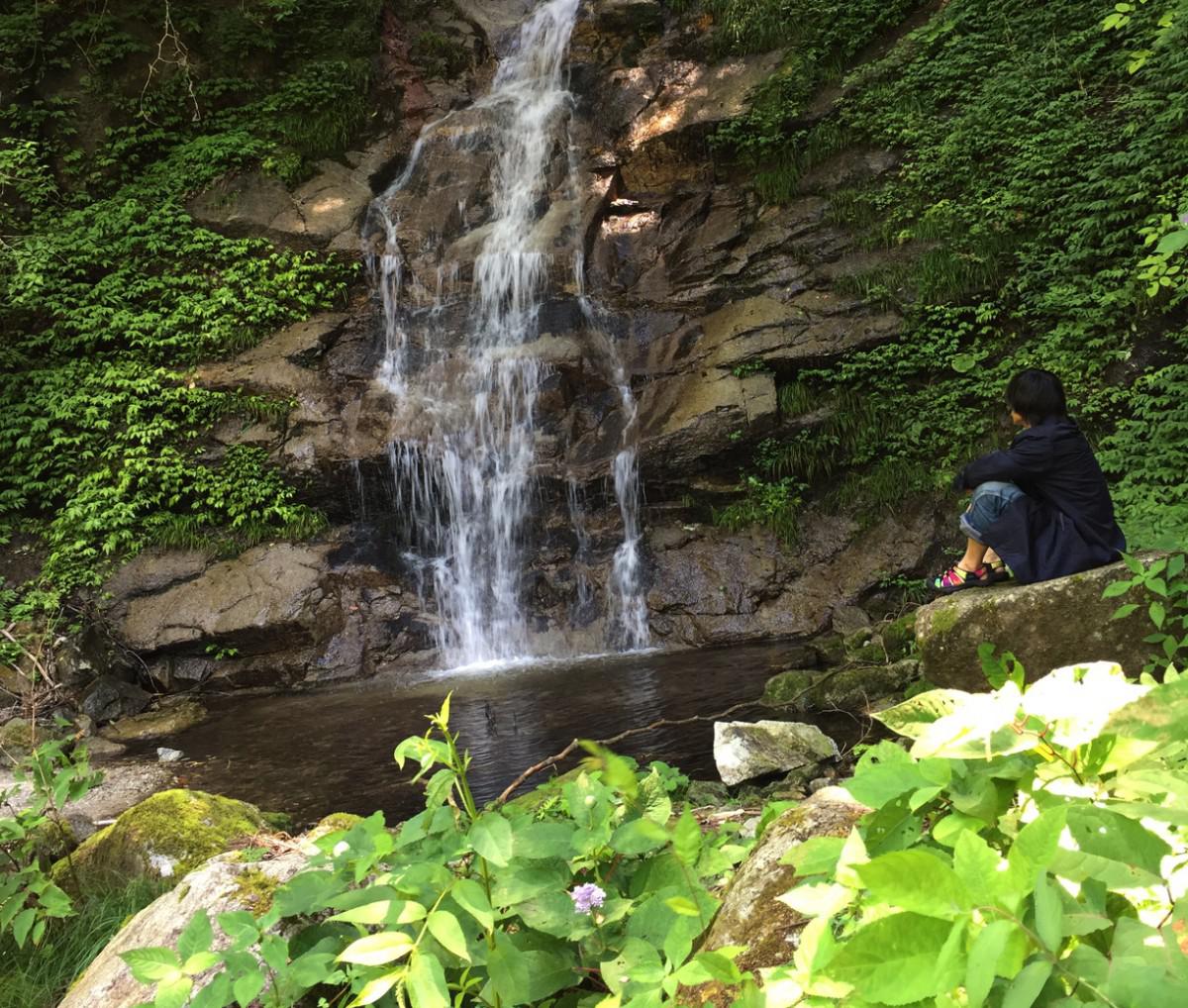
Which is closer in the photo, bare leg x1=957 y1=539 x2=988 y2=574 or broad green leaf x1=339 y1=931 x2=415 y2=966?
broad green leaf x1=339 y1=931 x2=415 y2=966

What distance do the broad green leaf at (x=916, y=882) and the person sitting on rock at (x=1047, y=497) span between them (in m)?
4.08

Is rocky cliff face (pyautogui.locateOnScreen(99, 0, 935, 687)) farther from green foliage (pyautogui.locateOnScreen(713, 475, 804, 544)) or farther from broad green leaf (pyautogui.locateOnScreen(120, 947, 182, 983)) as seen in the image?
broad green leaf (pyautogui.locateOnScreen(120, 947, 182, 983))

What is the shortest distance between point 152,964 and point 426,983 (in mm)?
611

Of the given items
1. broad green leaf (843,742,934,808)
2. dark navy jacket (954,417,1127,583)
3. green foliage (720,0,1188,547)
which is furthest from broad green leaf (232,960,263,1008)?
green foliage (720,0,1188,547)

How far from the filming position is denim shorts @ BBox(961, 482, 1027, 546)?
4484mm

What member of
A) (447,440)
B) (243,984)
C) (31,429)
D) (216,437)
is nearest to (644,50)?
(447,440)

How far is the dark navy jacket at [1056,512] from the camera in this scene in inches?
164

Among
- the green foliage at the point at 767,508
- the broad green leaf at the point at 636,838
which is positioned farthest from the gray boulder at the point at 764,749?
the green foliage at the point at 767,508

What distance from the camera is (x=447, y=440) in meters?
10.8

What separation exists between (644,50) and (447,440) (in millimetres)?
7602

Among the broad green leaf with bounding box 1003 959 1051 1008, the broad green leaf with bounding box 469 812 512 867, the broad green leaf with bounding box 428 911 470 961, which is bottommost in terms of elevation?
the broad green leaf with bounding box 428 911 470 961

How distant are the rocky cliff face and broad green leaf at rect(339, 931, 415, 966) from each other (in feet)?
27.9

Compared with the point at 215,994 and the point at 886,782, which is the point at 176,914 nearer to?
the point at 215,994

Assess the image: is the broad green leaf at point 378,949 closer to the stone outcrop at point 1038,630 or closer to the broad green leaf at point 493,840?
the broad green leaf at point 493,840
